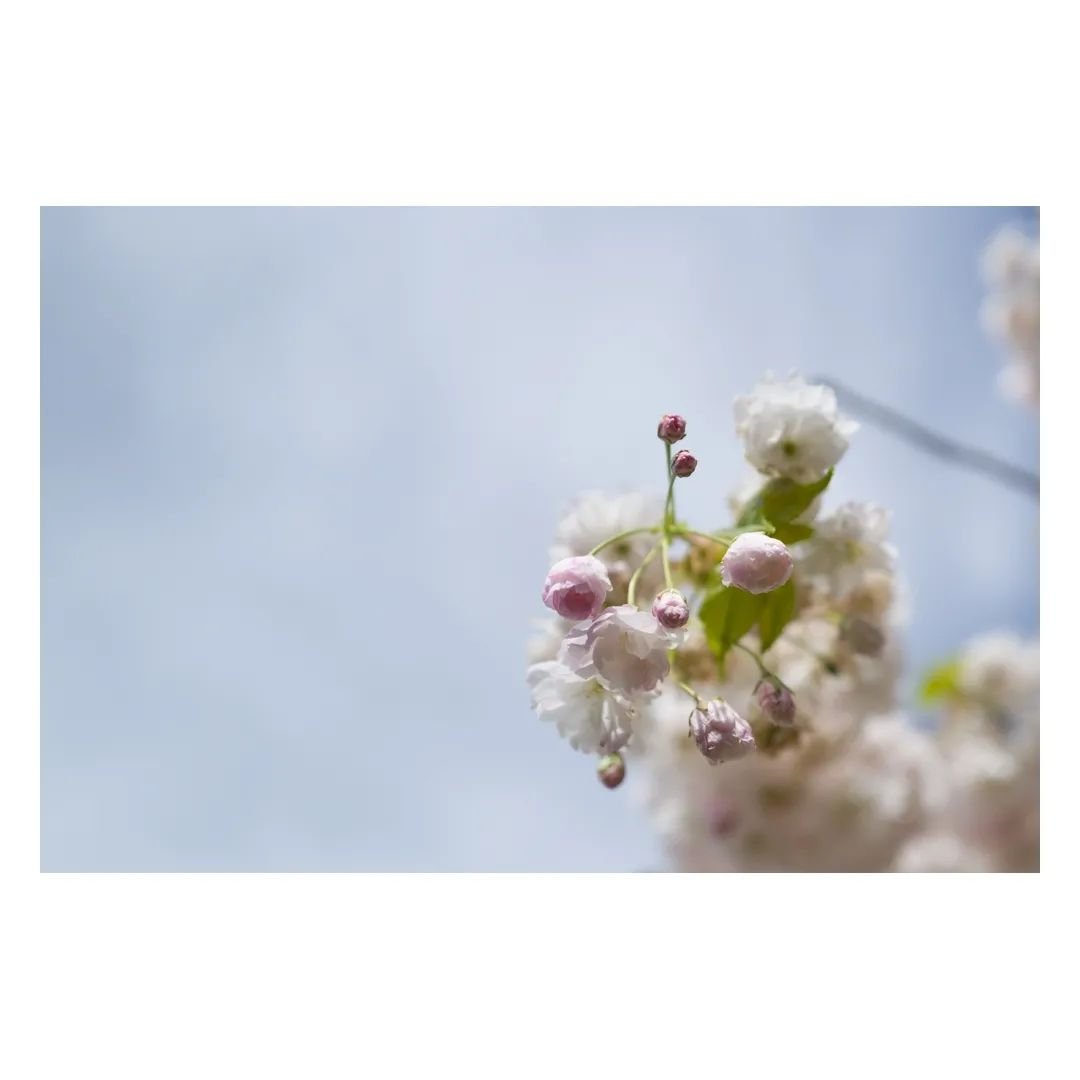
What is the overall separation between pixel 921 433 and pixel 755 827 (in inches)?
37.9

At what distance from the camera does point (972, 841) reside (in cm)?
273

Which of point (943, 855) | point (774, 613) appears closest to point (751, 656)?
point (774, 613)

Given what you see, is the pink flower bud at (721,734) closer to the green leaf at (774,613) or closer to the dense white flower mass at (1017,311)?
the green leaf at (774,613)

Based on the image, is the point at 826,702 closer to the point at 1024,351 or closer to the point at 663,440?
the point at 663,440

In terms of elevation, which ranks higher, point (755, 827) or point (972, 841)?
point (755, 827)

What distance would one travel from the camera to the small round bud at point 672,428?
0.79 metres

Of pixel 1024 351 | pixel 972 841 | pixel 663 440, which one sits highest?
pixel 1024 351

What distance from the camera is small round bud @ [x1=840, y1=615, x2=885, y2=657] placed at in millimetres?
1015
